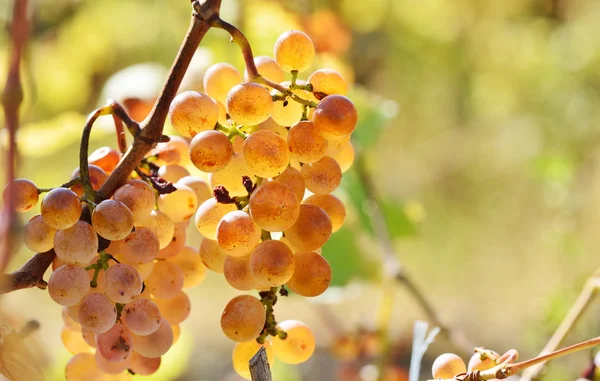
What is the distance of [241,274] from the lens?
297 millimetres

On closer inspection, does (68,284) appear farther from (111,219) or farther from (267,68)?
(267,68)

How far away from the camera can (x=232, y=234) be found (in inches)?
10.9

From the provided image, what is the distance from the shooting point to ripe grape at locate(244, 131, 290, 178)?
27cm

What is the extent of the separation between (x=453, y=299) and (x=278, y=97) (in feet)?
7.29

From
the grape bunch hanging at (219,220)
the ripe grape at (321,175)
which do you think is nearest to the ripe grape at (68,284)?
the grape bunch hanging at (219,220)

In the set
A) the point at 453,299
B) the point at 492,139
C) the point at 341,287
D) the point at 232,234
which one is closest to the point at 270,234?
the point at 232,234

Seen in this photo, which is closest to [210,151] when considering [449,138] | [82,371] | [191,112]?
[191,112]

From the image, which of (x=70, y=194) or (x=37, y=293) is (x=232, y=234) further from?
(x=37, y=293)

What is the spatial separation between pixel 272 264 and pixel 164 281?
Result: 6 centimetres

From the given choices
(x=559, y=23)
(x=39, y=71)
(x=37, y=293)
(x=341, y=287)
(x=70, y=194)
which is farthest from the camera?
(x=559, y=23)

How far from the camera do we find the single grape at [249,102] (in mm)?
277

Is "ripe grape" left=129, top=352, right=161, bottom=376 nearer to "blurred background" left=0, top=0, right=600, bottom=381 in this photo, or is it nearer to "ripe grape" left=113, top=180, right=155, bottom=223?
"ripe grape" left=113, top=180, right=155, bottom=223

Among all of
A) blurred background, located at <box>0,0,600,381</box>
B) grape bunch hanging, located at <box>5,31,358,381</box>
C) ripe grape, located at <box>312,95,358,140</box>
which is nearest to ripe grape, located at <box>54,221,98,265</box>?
grape bunch hanging, located at <box>5,31,358,381</box>

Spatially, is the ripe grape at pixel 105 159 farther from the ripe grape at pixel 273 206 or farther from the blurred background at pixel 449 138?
the blurred background at pixel 449 138
